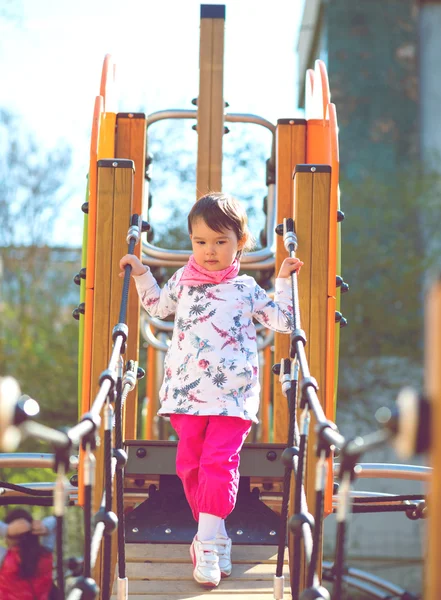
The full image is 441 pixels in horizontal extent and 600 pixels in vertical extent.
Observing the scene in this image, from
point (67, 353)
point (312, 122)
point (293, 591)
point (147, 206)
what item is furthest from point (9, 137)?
point (293, 591)

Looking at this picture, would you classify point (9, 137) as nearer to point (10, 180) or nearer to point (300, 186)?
point (10, 180)

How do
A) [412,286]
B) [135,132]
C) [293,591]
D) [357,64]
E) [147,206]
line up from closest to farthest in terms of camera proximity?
[293,591]
[135,132]
[147,206]
[412,286]
[357,64]

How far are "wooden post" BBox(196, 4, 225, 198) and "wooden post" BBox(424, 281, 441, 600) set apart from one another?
364 centimetres

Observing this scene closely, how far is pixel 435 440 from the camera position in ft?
5.38

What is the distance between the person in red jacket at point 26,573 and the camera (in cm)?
376

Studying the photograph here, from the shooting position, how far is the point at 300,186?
3816mm

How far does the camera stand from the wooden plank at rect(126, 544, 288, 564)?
141 inches

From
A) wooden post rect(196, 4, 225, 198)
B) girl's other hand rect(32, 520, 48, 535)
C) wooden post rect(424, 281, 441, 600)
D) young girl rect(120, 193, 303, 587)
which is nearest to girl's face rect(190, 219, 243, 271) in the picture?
young girl rect(120, 193, 303, 587)

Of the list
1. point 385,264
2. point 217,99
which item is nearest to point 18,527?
point 217,99

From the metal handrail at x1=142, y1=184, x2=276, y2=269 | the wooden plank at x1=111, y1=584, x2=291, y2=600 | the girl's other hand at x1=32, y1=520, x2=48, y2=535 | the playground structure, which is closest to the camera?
the playground structure

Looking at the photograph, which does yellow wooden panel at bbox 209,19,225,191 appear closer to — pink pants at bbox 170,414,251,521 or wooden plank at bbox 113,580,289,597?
pink pants at bbox 170,414,251,521

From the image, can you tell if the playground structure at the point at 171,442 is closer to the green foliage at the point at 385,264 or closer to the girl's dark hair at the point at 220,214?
the girl's dark hair at the point at 220,214

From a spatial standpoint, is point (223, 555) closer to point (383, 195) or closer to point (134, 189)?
point (134, 189)

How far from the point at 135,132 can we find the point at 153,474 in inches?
61.3
